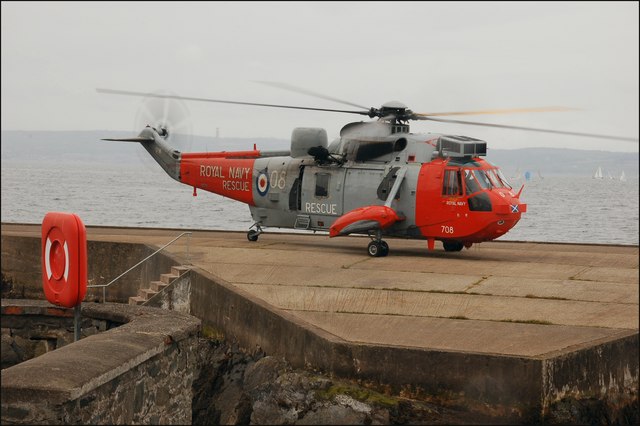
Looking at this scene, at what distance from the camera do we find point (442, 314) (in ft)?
46.5

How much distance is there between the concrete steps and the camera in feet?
57.5

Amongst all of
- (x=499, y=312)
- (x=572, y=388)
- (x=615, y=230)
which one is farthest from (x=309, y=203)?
(x=615, y=230)

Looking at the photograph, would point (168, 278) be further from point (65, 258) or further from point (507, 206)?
point (507, 206)

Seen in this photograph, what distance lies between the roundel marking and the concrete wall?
7.50 m

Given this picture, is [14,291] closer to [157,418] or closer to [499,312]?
[157,418]

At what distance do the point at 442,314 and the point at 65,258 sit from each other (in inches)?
202

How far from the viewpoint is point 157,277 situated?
2003 centimetres

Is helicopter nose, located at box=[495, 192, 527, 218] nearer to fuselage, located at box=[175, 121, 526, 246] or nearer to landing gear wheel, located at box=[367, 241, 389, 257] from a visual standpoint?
fuselage, located at box=[175, 121, 526, 246]

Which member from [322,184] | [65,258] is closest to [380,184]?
[322,184]

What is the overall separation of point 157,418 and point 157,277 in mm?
7245

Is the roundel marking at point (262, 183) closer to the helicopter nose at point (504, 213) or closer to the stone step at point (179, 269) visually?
the stone step at point (179, 269)

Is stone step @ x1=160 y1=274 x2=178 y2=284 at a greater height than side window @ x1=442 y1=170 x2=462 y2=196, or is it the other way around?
side window @ x1=442 y1=170 x2=462 y2=196

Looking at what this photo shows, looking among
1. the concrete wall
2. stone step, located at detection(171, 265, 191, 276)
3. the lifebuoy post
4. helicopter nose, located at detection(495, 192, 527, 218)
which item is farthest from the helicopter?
the lifebuoy post

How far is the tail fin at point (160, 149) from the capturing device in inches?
990
